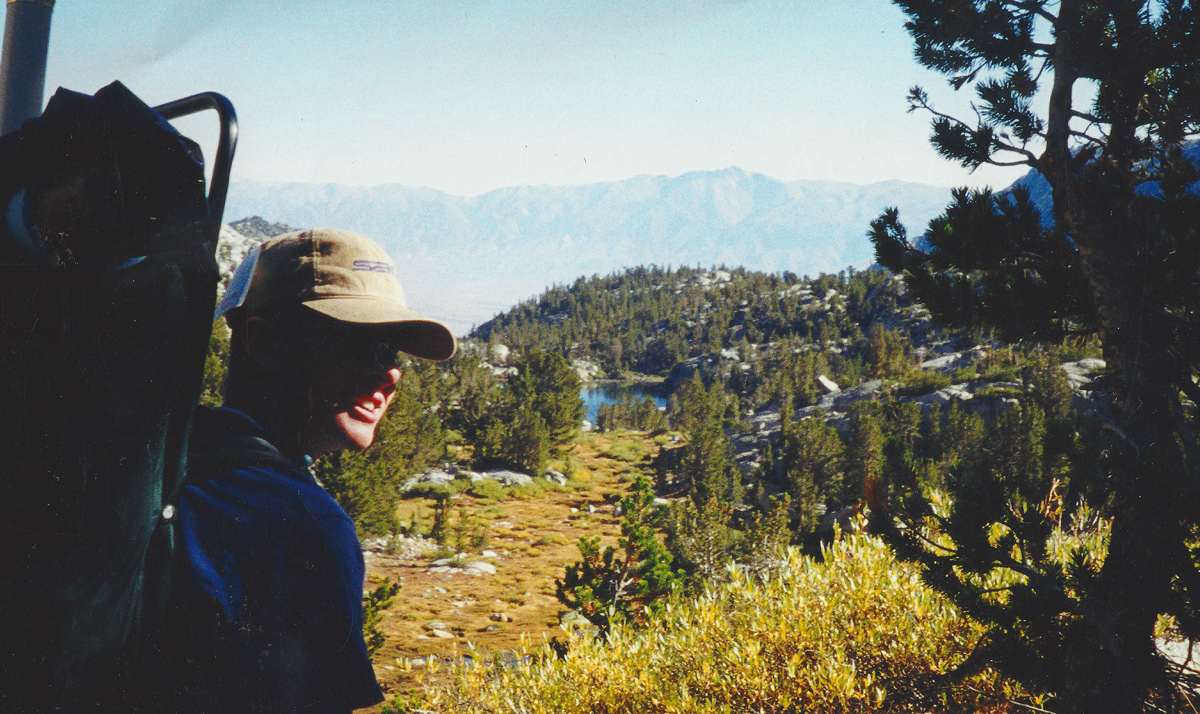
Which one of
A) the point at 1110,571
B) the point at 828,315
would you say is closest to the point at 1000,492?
the point at 1110,571

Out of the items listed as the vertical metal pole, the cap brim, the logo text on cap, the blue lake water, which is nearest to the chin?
the cap brim

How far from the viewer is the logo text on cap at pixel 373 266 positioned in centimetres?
131

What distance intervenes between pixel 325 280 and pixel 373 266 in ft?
0.36

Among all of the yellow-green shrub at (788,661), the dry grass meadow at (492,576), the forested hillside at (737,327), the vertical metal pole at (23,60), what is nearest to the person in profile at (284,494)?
the vertical metal pole at (23,60)

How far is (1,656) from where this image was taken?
1.65 feet

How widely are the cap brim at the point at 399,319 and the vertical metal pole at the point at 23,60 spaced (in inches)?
20.1

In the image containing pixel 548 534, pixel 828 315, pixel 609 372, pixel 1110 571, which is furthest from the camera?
pixel 609 372

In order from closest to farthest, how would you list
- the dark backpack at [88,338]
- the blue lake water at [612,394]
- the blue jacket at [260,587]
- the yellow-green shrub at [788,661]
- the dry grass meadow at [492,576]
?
the dark backpack at [88,338], the blue jacket at [260,587], the yellow-green shrub at [788,661], the dry grass meadow at [492,576], the blue lake water at [612,394]

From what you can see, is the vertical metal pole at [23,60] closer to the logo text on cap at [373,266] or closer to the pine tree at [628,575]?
the logo text on cap at [373,266]

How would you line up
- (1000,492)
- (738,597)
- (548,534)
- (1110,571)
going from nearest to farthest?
1. (1110,571)
2. (1000,492)
3. (738,597)
4. (548,534)

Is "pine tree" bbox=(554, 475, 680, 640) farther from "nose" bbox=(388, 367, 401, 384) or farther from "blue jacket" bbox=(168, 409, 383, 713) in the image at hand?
"blue jacket" bbox=(168, 409, 383, 713)

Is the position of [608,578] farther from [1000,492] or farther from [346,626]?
[346,626]

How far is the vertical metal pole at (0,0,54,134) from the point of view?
1.03m

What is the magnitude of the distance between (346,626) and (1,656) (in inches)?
16.6
